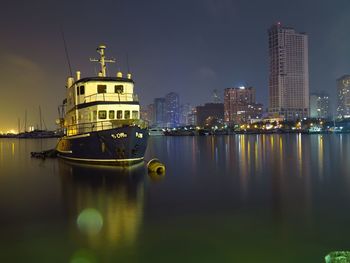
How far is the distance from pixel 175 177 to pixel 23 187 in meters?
9.78

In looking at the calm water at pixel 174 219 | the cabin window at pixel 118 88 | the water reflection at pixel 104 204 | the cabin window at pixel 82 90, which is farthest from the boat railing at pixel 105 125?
the calm water at pixel 174 219

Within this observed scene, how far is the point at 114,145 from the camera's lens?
28219 mm

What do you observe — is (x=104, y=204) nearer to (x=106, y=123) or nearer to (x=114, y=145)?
(x=114, y=145)

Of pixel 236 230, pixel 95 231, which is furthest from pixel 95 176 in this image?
pixel 236 230

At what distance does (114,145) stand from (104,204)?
480 inches

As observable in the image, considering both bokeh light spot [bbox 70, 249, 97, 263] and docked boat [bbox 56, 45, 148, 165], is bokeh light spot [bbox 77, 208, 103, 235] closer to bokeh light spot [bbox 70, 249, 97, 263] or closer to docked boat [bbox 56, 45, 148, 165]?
bokeh light spot [bbox 70, 249, 97, 263]

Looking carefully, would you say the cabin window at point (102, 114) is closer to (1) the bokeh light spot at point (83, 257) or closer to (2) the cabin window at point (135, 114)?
(2) the cabin window at point (135, 114)

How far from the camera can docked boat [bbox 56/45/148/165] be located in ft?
92.2

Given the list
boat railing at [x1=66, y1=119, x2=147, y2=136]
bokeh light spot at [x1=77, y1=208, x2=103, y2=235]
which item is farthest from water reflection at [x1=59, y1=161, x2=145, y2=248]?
boat railing at [x1=66, y1=119, x2=147, y2=136]

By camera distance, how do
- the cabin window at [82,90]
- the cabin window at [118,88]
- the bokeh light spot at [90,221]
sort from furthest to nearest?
1. the cabin window at [82,90]
2. the cabin window at [118,88]
3. the bokeh light spot at [90,221]

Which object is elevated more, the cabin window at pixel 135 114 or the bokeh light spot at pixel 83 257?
the cabin window at pixel 135 114

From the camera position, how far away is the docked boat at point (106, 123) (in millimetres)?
28109

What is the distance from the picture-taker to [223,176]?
26.1 metres

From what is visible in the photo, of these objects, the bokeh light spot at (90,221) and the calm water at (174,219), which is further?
the bokeh light spot at (90,221)
